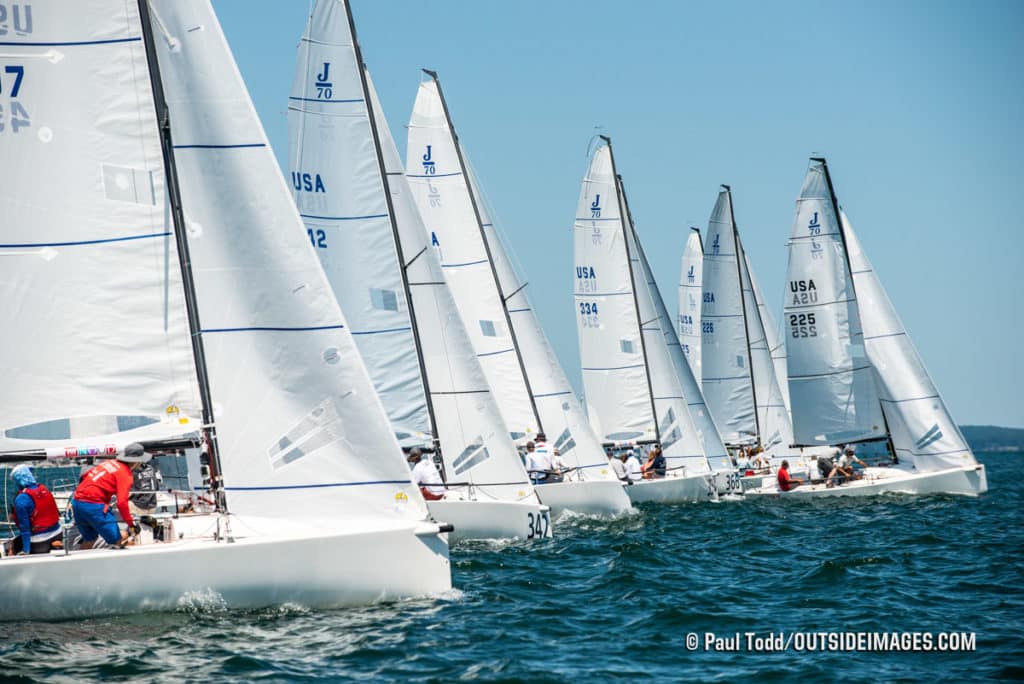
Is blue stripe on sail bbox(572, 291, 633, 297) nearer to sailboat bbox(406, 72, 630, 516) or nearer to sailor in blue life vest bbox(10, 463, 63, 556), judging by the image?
sailboat bbox(406, 72, 630, 516)

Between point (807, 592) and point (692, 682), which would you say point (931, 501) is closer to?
point (807, 592)

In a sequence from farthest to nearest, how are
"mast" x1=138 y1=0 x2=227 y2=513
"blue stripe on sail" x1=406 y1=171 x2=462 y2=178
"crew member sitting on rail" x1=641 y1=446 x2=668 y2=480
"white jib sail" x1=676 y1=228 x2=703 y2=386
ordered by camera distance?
"white jib sail" x1=676 y1=228 x2=703 y2=386
"crew member sitting on rail" x1=641 y1=446 x2=668 y2=480
"blue stripe on sail" x1=406 y1=171 x2=462 y2=178
"mast" x1=138 y1=0 x2=227 y2=513

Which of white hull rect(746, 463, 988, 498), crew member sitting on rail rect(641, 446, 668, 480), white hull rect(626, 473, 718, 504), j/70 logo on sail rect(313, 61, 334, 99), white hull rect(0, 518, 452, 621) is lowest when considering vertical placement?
white hull rect(746, 463, 988, 498)

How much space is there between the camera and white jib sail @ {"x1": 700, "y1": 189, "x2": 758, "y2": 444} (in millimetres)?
34375

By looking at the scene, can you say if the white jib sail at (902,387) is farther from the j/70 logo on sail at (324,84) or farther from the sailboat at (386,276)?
the j/70 logo on sail at (324,84)

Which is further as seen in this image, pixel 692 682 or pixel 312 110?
pixel 312 110

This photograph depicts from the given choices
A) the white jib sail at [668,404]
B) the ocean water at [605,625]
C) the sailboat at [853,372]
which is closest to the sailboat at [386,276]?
the ocean water at [605,625]

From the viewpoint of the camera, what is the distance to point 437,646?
9094 mm

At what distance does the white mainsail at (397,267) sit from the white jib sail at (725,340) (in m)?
18.4

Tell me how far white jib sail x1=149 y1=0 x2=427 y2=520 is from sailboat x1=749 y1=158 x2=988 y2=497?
52.8 ft

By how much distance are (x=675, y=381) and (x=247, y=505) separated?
17.1 m

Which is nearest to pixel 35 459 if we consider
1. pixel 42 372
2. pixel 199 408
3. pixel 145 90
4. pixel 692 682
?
pixel 42 372

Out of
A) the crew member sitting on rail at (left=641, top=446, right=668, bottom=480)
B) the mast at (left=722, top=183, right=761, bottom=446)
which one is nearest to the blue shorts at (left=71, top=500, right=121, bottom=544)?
the crew member sitting on rail at (left=641, top=446, right=668, bottom=480)

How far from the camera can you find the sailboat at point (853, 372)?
24922 millimetres
